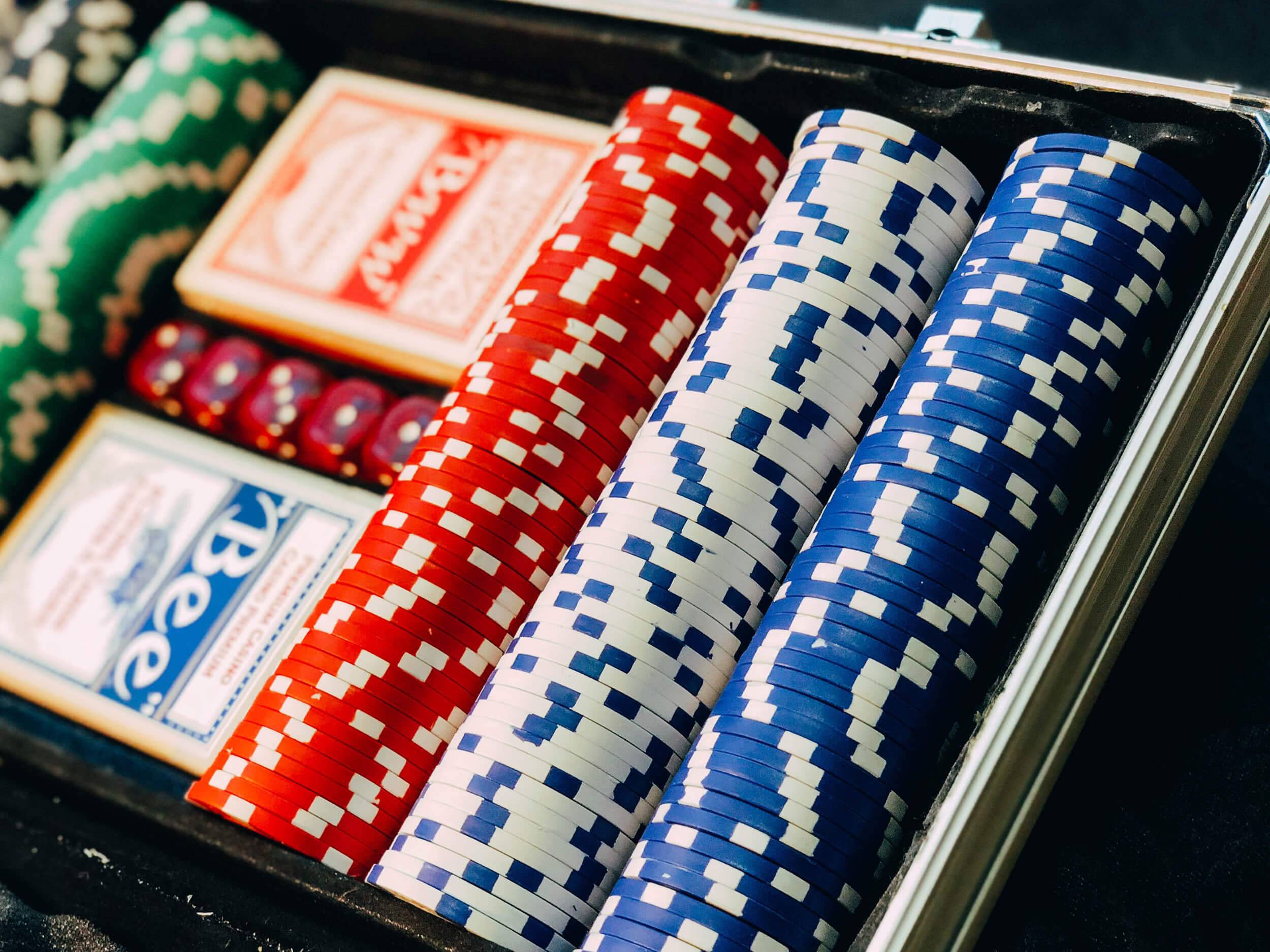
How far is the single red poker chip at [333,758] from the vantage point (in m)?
1.59

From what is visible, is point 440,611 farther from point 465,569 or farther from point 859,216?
point 859,216

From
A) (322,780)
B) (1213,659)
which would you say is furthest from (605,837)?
(1213,659)

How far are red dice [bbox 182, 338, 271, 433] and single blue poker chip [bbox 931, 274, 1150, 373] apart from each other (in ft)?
5.12

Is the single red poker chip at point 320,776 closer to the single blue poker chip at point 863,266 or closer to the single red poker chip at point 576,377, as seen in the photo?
the single red poker chip at point 576,377

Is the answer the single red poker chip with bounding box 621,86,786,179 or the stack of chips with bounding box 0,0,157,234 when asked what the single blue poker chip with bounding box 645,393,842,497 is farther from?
the stack of chips with bounding box 0,0,157,234

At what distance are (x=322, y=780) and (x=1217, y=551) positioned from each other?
1542mm

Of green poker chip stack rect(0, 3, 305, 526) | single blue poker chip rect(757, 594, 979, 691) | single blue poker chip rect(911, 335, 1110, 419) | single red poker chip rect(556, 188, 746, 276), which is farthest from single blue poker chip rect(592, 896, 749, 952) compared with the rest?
green poker chip stack rect(0, 3, 305, 526)

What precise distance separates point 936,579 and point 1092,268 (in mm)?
500

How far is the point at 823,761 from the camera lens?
1338 millimetres

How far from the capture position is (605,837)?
4.86 ft

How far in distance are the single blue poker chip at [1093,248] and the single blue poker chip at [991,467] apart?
31 centimetres

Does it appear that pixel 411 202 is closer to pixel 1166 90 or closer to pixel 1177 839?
pixel 1166 90

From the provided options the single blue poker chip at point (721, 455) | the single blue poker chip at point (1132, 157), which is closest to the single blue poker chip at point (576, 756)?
the single blue poker chip at point (721, 455)

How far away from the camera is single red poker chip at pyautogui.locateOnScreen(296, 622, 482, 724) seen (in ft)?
5.30
